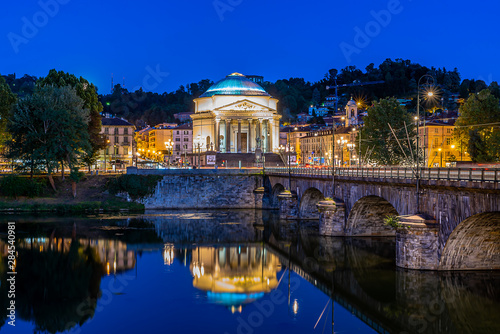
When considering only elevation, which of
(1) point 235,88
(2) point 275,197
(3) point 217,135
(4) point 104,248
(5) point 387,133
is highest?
(1) point 235,88

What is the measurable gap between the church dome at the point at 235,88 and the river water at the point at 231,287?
71.6 metres

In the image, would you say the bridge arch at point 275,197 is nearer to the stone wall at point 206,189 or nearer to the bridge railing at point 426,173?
the stone wall at point 206,189

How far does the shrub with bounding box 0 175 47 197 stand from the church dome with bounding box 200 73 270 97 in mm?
54840

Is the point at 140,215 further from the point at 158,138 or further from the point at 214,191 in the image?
the point at 158,138

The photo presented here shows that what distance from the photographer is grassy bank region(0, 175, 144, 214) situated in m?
67.1

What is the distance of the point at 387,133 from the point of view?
78625mm

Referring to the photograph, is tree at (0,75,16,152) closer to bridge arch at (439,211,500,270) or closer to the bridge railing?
the bridge railing

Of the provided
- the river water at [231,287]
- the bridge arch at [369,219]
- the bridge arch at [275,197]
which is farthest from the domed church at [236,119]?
the river water at [231,287]

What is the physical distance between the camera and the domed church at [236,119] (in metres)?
113

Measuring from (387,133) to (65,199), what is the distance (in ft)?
138

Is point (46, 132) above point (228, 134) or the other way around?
the other way around

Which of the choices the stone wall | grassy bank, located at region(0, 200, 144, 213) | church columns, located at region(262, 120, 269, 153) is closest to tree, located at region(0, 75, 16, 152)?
grassy bank, located at region(0, 200, 144, 213)

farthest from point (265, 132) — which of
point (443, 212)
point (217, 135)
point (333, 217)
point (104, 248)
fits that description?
point (443, 212)

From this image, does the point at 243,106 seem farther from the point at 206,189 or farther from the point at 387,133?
the point at 206,189
